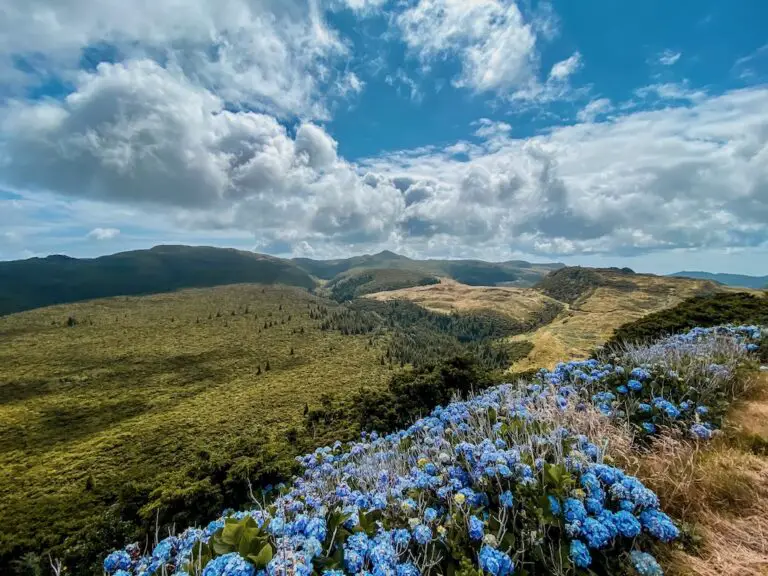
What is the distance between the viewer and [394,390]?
2525 centimetres

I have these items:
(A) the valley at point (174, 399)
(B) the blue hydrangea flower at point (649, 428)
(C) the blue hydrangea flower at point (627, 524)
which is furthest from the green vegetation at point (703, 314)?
(C) the blue hydrangea flower at point (627, 524)

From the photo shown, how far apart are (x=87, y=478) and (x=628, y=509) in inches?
2227

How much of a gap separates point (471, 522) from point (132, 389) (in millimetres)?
96395

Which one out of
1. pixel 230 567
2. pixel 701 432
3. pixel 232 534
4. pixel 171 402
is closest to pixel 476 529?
pixel 230 567

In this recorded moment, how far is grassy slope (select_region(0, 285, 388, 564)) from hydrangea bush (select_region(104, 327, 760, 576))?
29.5 m

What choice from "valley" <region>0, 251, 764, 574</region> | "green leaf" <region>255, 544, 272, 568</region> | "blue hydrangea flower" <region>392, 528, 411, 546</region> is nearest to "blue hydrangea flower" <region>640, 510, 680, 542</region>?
"blue hydrangea flower" <region>392, 528, 411, 546</region>

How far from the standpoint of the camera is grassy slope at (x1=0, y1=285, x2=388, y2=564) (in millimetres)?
42375

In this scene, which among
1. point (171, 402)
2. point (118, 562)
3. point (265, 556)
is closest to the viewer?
point (265, 556)

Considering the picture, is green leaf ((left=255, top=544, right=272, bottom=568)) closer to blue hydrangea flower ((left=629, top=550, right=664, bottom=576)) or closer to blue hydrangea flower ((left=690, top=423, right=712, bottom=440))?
blue hydrangea flower ((left=629, top=550, right=664, bottom=576))

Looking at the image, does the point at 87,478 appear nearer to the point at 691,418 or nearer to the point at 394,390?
the point at 394,390

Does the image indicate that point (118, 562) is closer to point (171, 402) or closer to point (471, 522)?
point (471, 522)

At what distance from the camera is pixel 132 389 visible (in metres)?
79.4

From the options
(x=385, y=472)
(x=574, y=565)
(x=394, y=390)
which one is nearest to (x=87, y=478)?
(x=394, y=390)

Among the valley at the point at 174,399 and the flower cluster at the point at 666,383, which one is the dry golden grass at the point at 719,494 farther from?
the valley at the point at 174,399
